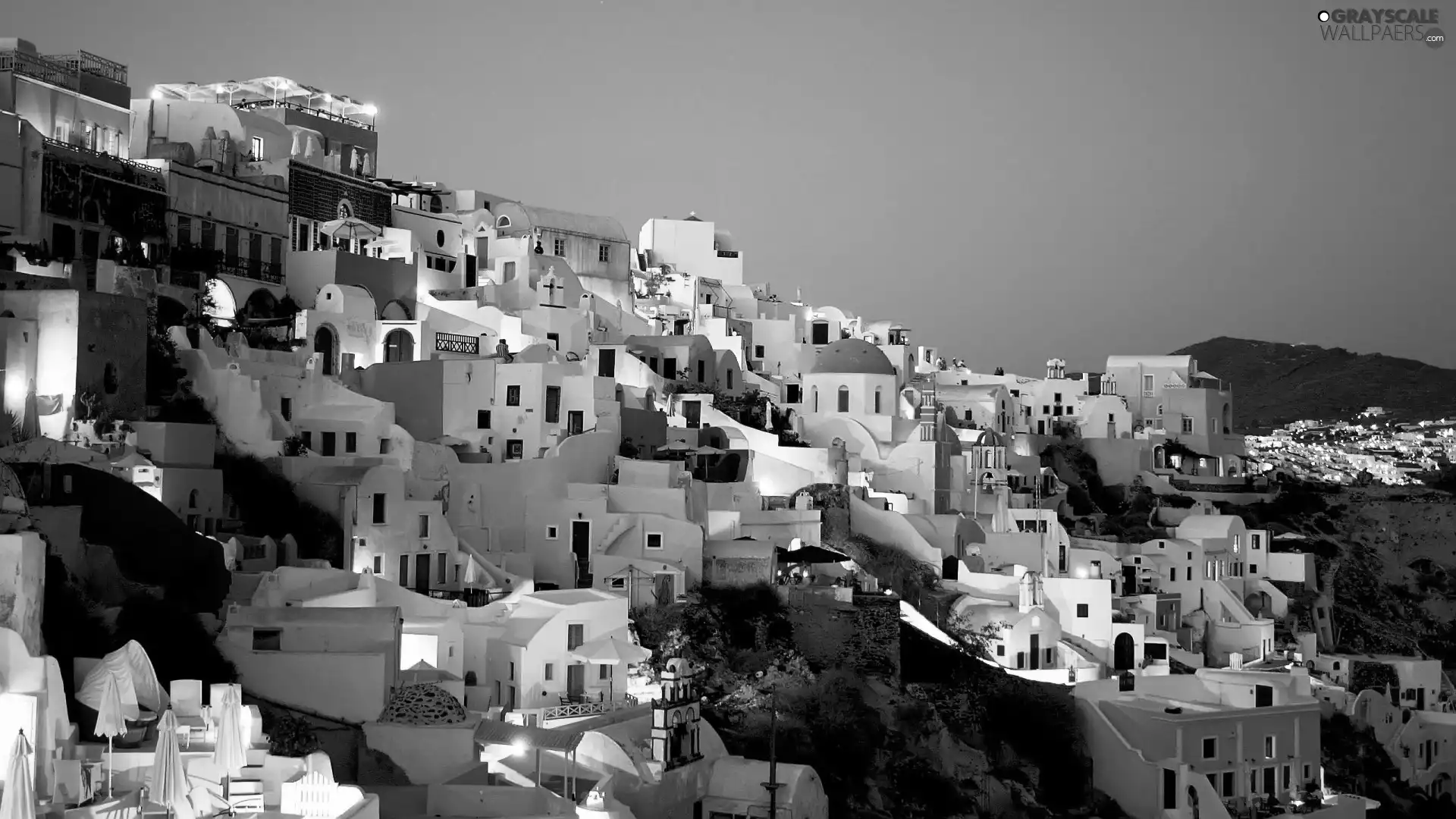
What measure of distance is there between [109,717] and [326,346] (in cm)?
1757

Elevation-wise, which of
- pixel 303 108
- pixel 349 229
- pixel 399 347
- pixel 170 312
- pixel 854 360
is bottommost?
pixel 399 347

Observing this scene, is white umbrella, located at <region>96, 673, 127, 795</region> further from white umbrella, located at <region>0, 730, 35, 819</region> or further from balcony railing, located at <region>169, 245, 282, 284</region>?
balcony railing, located at <region>169, 245, 282, 284</region>

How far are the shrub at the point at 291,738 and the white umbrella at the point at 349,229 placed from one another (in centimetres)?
1950

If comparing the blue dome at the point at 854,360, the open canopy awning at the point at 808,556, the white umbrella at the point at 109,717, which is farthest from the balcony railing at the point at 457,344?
the white umbrella at the point at 109,717

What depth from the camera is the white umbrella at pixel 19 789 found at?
55.4ft

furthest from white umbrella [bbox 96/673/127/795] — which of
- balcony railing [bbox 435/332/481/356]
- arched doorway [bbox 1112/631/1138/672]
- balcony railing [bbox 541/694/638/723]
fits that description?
arched doorway [bbox 1112/631/1138/672]

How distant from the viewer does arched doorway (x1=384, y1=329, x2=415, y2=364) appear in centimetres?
3803

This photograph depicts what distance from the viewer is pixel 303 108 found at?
46969 mm

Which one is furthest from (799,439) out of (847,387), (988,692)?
(988,692)

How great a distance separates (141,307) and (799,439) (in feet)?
62.1

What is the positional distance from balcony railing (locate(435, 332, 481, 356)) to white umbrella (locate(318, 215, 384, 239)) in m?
3.87

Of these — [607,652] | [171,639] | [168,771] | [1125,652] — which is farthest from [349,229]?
[168,771]

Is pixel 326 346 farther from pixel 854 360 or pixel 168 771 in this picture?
pixel 168 771

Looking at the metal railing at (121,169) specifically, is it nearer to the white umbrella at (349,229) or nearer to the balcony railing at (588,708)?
the white umbrella at (349,229)
